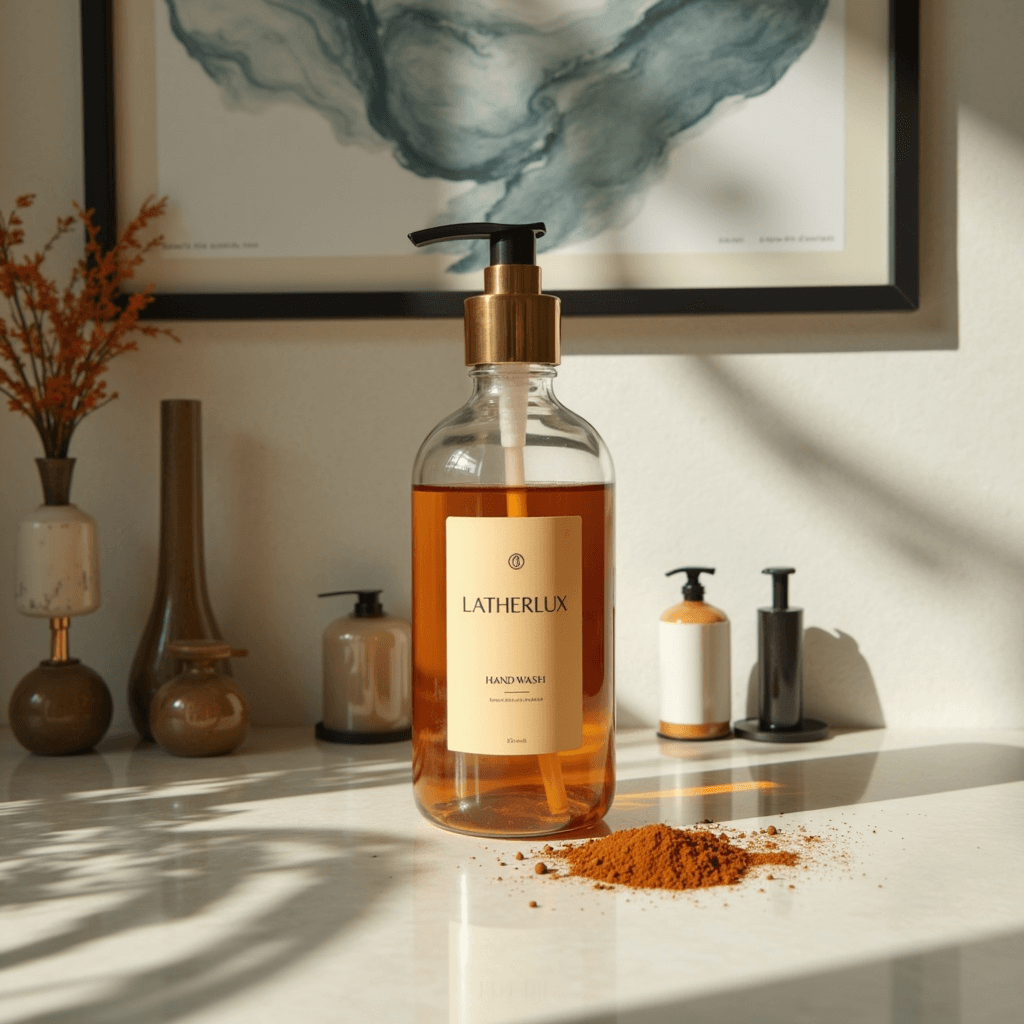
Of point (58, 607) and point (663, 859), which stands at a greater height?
point (58, 607)

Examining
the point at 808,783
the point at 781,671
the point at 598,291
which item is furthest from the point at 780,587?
the point at 598,291

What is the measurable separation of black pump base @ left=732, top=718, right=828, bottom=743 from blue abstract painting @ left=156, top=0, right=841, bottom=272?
0.43 metres

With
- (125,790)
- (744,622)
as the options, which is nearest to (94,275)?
(125,790)

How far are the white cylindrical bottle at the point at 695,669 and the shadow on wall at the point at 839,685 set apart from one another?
3.1 inches

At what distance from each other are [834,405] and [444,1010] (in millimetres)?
685

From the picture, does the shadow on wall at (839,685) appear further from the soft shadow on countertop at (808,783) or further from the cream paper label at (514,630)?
the cream paper label at (514,630)

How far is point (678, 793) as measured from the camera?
75 centimetres

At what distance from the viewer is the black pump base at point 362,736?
0.90 metres

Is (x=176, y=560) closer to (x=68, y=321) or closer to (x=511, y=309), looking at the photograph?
(x=68, y=321)

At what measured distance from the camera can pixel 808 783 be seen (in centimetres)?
77

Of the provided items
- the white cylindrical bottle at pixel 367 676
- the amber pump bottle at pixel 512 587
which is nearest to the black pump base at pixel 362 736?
the white cylindrical bottle at pixel 367 676

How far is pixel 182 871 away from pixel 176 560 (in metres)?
0.38

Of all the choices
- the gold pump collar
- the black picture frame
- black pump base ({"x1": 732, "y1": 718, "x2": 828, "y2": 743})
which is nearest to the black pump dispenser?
black pump base ({"x1": 732, "y1": 718, "x2": 828, "y2": 743})

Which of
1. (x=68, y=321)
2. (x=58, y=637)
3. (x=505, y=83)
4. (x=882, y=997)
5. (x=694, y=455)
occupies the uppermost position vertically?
(x=505, y=83)
